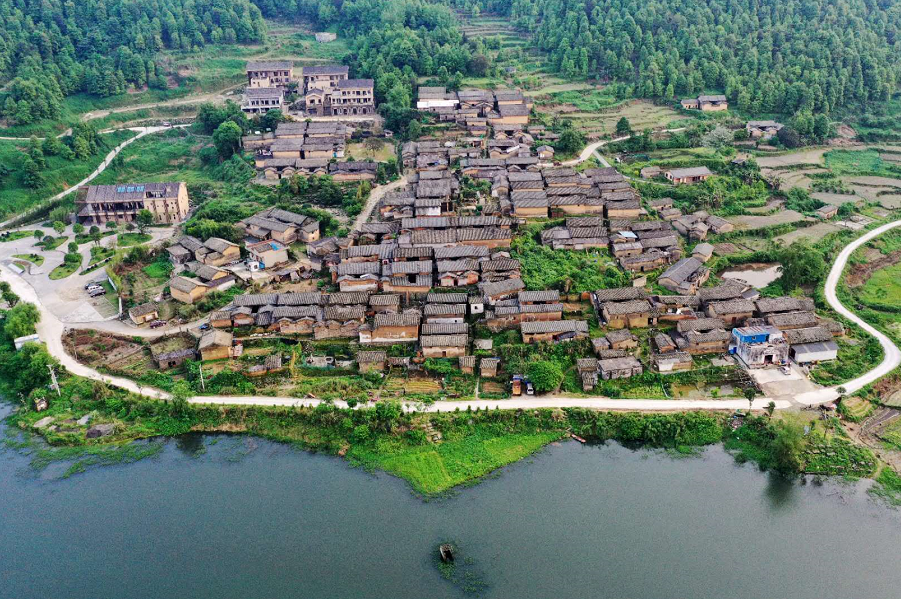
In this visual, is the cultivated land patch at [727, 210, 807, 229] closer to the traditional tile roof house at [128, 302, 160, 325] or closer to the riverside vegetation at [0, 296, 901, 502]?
the riverside vegetation at [0, 296, 901, 502]

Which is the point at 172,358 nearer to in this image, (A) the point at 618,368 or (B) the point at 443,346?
(B) the point at 443,346

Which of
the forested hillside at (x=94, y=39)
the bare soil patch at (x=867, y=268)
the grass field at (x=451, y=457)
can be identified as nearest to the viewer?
the grass field at (x=451, y=457)

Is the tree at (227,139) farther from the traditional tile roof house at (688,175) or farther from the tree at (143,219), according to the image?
the traditional tile roof house at (688,175)

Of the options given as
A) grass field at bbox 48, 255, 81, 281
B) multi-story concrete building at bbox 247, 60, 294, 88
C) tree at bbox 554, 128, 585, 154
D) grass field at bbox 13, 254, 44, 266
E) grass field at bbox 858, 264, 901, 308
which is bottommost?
grass field at bbox 13, 254, 44, 266

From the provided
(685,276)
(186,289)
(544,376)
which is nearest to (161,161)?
(186,289)

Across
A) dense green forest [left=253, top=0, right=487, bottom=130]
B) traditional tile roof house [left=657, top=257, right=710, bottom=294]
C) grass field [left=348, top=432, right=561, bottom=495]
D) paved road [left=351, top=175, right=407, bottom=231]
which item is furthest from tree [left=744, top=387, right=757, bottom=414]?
dense green forest [left=253, top=0, right=487, bottom=130]

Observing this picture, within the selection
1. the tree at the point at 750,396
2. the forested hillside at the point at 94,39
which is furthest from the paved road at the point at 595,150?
the forested hillside at the point at 94,39
